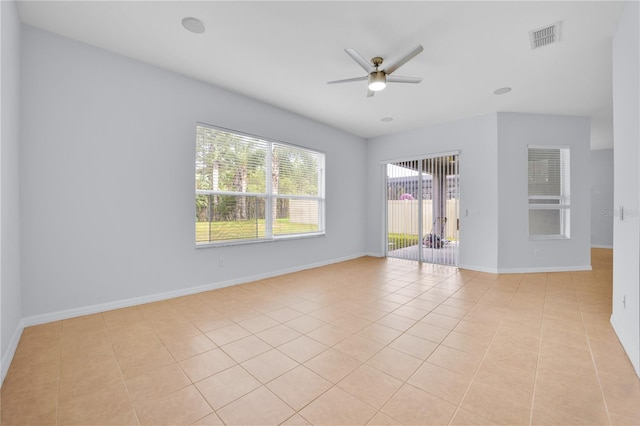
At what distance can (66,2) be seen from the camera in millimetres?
2342

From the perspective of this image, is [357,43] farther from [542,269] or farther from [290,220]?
[542,269]

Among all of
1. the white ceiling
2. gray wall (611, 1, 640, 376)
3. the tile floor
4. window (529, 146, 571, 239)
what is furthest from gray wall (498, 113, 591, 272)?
gray wall (611, 1, 640, 376)

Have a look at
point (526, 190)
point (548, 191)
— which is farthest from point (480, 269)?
point (548, 191)

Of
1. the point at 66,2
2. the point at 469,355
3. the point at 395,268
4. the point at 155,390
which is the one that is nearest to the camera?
the point at 155,390

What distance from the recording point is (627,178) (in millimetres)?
2238

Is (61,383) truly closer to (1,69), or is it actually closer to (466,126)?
(1,69)

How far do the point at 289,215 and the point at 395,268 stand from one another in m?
2.33

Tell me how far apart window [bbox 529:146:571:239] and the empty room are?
0.04 m

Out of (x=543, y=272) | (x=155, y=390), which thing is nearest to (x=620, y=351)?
(x=543, y=272)

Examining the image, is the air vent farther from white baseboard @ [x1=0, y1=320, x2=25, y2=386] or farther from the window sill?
white baseboard @ [x1=0, y1=320, x2=25, y2=386]

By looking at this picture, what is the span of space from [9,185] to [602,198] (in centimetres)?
1213

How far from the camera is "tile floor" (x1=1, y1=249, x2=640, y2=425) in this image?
1.54m

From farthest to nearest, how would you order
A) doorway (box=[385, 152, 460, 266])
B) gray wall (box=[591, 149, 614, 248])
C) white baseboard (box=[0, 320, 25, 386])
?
gray wall (box=[591, 149, 614, 248]) < doorway (box=[385, 152, 460, 266]) < white baseboard (box=[0, 320, 25, 386])

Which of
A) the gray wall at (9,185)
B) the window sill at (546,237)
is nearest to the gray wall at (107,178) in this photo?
the gray wall at (9,185)
